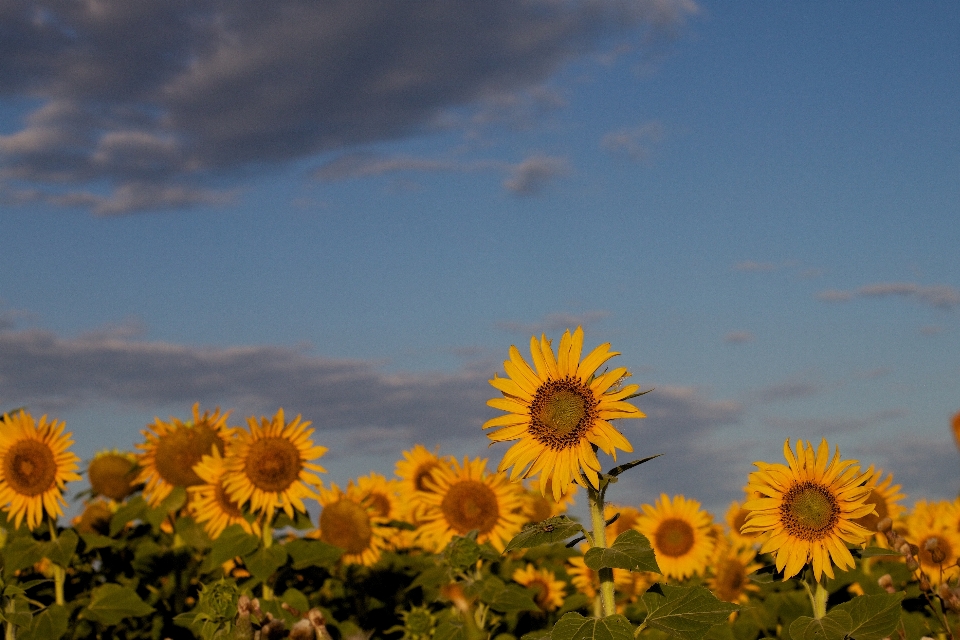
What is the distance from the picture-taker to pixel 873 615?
17.4 ft

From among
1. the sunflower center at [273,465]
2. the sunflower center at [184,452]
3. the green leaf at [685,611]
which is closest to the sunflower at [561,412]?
the green leaf at [685,611]

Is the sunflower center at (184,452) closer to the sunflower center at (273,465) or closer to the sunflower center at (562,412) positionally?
the sunflower center at (273,465)

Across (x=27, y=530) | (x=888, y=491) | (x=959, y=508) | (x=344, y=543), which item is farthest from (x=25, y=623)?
(x=959, y=508)

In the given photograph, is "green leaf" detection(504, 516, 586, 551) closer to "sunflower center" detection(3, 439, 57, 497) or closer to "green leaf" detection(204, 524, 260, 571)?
"green leaf" detection(204, 524, 260, 571)

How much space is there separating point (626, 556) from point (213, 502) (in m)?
5.20

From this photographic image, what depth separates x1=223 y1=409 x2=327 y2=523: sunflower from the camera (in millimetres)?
8148

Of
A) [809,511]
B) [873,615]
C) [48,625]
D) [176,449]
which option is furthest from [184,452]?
[873,615]

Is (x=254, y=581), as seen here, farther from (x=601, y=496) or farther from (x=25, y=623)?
(x=601, y=496)

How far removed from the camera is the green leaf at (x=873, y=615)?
5199 millimetres

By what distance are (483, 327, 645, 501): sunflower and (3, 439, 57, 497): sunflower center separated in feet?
17.2

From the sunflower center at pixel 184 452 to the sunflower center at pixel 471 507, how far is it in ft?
7.10

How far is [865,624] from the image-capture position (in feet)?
17.3

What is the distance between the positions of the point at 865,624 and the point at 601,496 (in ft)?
5.48

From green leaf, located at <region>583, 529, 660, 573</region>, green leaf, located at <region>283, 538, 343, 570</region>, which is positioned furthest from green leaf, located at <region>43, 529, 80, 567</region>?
green leaf, located at <region>583, 529, 660, 573</region>
